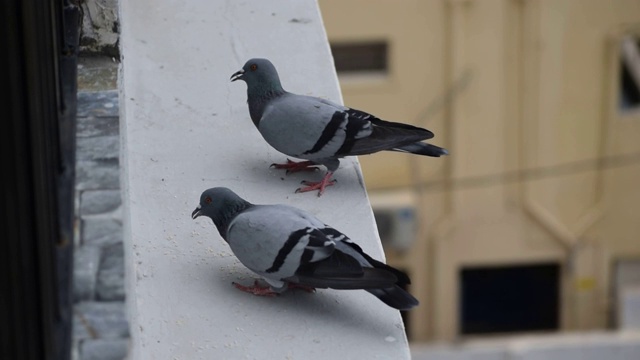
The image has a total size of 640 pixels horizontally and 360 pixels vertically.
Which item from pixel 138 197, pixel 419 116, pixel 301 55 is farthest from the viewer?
pixel 419 116

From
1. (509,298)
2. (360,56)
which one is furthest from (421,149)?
(509,298)

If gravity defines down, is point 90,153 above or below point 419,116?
above

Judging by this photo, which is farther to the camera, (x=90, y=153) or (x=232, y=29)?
(x=232, y=29)

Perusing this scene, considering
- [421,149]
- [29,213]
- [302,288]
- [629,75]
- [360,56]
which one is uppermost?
[29,213]

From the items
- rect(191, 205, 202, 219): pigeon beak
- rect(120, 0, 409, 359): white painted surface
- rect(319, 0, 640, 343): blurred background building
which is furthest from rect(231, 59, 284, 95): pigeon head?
rect(319, 0, 640, 343): blurred background building

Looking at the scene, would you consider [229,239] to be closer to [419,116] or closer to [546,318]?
[419,116]

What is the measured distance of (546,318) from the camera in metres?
12.4

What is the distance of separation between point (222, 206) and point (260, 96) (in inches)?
22.0

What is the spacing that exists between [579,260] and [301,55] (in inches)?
331

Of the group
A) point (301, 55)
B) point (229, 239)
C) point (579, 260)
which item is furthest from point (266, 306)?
point (579, 260)

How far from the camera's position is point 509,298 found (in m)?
12.1

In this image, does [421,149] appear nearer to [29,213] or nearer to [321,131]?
[321,131]

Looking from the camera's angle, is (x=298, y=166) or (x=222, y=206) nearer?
(x=222, y=206)

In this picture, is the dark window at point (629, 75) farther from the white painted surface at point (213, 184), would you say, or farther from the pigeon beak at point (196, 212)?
the pigeon beak at point (196, 212)
